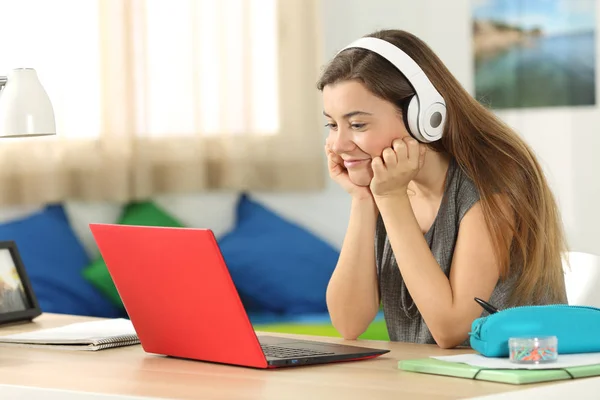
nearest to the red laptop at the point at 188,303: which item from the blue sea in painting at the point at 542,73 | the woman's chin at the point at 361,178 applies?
the woman's chin at the point at 361,178

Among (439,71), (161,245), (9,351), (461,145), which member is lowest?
(9,351)

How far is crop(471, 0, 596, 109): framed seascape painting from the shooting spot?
393 centimetres

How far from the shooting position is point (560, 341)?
1.27 m

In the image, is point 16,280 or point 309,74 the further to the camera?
point 309,74

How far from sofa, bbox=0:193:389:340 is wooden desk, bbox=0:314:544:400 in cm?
162

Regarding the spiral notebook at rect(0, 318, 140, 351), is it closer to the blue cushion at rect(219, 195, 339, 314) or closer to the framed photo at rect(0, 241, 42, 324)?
the framed photo at rect(0, 241, 42, 324)

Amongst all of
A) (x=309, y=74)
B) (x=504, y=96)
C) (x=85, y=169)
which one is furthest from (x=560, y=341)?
(x=504, y=96)

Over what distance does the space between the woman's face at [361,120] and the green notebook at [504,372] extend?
478 mm

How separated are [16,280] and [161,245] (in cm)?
75

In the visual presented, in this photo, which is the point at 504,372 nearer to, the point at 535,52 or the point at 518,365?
the point at 518,365

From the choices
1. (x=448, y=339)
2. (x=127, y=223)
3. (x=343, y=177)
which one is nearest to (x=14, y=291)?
(x=343, y=177)

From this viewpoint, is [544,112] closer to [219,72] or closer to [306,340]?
[219,72]

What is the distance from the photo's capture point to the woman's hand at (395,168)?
159 centimetres

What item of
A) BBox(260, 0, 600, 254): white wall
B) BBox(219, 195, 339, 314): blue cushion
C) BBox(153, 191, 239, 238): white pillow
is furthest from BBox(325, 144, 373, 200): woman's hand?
BBox(260, 0, 600, 254): white wall
